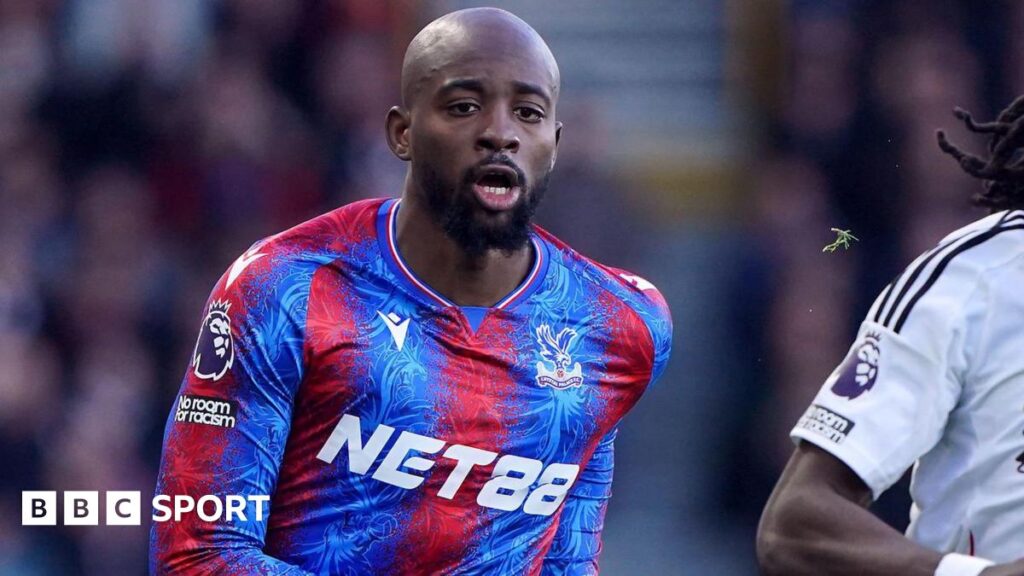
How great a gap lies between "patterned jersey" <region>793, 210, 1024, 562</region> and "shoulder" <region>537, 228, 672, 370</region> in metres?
1.14

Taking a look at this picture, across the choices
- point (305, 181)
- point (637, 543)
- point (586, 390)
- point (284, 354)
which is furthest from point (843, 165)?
point (284, 354)

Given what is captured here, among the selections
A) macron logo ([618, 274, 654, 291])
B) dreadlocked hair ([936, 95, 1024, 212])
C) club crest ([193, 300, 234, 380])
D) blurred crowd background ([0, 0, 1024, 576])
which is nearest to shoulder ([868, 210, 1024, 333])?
dreadlocked hair ([936, 95, 1024, 212])

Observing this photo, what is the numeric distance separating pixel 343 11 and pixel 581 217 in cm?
158

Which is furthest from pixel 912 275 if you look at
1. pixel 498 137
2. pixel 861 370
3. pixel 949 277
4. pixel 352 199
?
pixel 352 199

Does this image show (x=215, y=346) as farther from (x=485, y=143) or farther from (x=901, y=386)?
(x=901, y=386)

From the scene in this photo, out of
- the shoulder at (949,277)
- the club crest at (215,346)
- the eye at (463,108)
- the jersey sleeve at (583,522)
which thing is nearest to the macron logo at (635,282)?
the jersey sleeve at (583,522)

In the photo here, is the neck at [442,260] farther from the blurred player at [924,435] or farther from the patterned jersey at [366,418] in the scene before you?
the blurred player at [924,435]

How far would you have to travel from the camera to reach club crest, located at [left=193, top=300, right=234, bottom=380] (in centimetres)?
352

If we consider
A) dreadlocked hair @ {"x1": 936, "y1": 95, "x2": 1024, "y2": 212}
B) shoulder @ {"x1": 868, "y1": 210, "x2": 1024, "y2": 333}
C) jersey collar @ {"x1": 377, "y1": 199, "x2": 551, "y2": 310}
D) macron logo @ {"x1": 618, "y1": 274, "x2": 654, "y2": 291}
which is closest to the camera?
shoulder @ {"x1": 868, "y1": 210, "x2": 1024, "y2": 333}

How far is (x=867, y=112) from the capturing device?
25.4ft

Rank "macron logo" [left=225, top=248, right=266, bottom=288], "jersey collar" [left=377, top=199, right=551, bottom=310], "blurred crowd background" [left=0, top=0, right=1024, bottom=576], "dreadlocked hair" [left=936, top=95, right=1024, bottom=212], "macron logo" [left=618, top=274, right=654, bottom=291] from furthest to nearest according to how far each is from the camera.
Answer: "blurred crowd background" [left=0, top=0, right=1024, bottom=576] → "macron logo" [left=618, top=274, right=654, bottom=291] → "jersey collar" [left=377, top=199, right=551, bottom=310] → "macron logo" [left=225, top=248, right=266, bottom=288] → "dreadlocked hair" [left=936, top=95, right=1024, bottom=212]

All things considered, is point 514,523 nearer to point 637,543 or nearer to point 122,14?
point 637,543

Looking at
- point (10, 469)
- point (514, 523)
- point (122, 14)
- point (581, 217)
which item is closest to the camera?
point (514, 523)

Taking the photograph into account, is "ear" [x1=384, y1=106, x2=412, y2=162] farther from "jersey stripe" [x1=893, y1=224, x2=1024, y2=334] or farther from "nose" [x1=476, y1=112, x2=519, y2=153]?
"jersey stripe" [x1=893, y1=224, x2=1024, y2=334]
